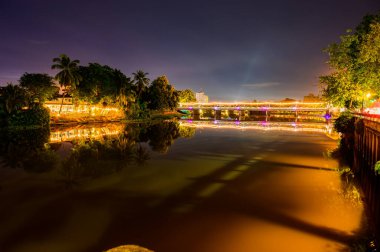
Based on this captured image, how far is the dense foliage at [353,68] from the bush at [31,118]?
53737 millimetres

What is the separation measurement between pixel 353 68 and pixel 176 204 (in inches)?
958

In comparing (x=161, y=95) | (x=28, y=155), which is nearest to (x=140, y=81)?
(x=161, y=95)

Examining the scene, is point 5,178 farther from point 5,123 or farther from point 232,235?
point 5,123

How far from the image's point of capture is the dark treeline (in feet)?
183

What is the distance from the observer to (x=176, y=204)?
14320 millimetres

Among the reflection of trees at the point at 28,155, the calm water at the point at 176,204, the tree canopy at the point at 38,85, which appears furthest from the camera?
the tree canopy at the point at 38,85

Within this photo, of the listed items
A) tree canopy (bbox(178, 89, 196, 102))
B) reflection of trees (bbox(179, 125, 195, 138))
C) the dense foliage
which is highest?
tree canopy (bbox(178, 89, 196, 102))

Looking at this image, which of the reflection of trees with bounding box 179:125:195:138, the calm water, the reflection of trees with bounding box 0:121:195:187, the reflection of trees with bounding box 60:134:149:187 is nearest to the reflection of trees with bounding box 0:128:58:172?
the reflection of trees with bounding box 0:121:195:187

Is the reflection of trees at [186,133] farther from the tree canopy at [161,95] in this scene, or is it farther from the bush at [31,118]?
the tree canopy at [161,95]

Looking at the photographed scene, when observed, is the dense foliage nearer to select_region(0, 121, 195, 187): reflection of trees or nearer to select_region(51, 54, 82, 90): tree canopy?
select_region(0, 121, 195, 187): reflection of trees

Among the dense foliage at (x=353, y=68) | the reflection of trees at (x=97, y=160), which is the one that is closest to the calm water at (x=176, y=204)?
the reflection of trees at (x=97, y=160)

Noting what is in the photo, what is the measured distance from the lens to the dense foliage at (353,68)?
2572 centimetres

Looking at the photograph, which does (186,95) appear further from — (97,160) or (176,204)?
(176,204)

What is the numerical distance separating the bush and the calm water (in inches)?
1318
